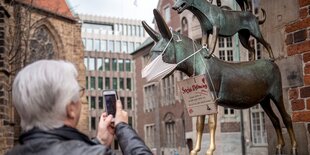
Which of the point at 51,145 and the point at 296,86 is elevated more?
the point at 296,86

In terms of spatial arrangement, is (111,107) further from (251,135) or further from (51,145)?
(251,135)

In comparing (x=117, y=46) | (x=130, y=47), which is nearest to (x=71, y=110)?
(x=117, y=46)

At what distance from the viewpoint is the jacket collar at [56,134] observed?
6.10 feet

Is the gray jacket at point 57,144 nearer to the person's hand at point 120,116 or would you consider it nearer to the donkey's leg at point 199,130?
the person's hand at point 120,116

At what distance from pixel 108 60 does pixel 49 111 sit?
2882 inches

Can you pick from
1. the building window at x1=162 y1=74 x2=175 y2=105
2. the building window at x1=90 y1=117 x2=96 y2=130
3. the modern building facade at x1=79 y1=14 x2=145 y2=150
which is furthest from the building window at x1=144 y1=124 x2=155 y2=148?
the building window at x1=90 y1=117 x2=96 y2=130

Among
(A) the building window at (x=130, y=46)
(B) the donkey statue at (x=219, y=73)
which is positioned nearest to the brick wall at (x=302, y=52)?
(B) the donkey statue at (x=219, y=73)

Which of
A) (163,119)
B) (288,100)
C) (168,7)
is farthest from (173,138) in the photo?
(288,100)

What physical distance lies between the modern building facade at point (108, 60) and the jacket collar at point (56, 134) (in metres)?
62.2

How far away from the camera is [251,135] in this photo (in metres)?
25.0

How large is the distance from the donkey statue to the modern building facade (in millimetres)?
60346

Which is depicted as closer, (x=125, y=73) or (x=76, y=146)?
(x=76, y=146)

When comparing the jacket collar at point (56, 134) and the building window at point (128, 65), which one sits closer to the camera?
the jacket collar at point (56, 134)

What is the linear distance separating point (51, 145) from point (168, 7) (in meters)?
35.0
